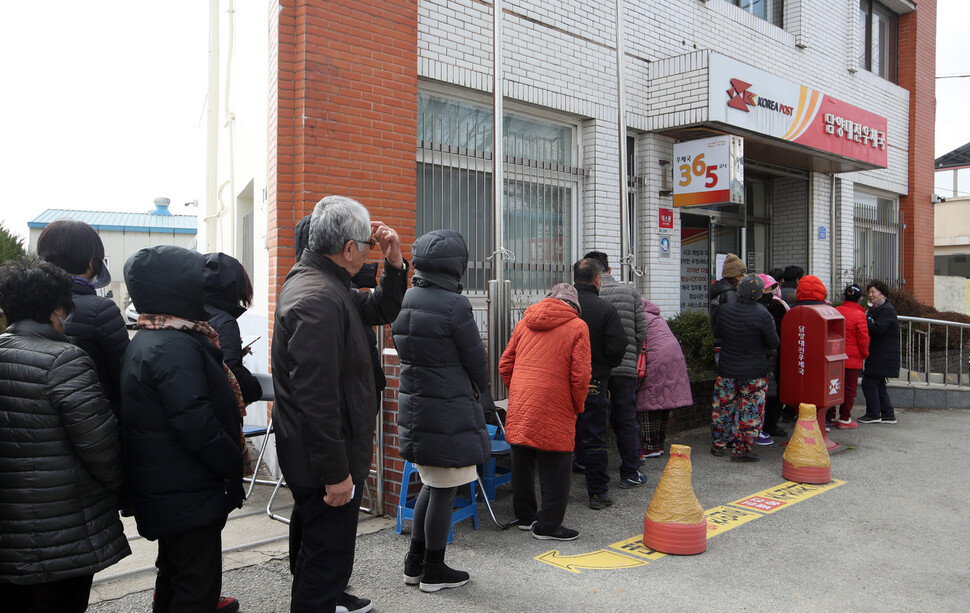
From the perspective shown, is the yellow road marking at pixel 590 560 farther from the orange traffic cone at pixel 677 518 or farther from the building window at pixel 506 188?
the building window at pixel 506 188

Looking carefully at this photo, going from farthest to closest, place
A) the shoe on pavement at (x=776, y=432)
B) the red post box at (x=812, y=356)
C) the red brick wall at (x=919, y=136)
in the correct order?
the red brick wall at (x=919, y=136) → the shoe on pavement at (x=776, y=432) → the red post box at (x=812, y=356)

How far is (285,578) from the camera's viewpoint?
13.1 feet

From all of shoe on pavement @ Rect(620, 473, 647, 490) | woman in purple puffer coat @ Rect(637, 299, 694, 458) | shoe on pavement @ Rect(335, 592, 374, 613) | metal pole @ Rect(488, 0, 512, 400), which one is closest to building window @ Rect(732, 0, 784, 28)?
metal pole @ Rect(488, 0, 512, 400)

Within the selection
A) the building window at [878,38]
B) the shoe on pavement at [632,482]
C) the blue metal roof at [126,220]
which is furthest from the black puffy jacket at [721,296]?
the blue metal roof at [126,220]

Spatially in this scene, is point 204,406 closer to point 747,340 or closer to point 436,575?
point 436,575

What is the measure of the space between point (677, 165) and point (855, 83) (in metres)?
6.33

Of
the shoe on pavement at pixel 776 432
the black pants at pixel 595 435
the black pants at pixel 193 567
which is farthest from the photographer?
the shoe on pavement at pixel 776 432

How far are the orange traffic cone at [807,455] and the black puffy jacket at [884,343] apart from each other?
3215 millimetres

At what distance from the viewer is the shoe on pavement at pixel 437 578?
12.5 ft

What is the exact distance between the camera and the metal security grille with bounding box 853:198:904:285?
13766 millimetres

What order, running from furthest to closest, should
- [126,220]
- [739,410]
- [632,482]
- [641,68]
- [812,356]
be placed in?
[126,220] < [641,68] < [812,356] < [739,410] < [632,482]

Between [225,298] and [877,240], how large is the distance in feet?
46.5

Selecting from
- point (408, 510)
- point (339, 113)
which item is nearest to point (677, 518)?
point (408, 510)

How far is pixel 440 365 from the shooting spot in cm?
388
